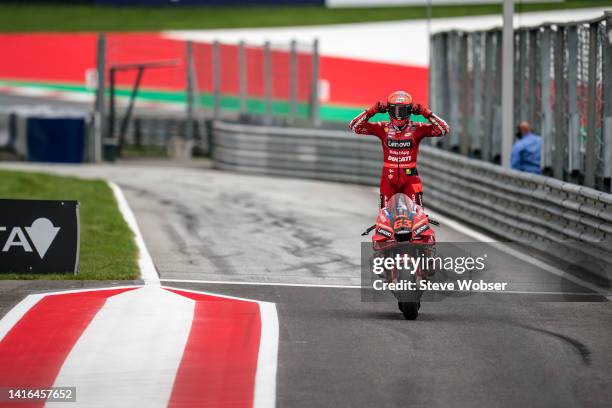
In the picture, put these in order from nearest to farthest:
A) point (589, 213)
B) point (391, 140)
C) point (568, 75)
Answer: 1. point (391, 140)
2. point (589, 213)
3. point (568, 75)

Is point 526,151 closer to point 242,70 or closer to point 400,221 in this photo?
point 400,221

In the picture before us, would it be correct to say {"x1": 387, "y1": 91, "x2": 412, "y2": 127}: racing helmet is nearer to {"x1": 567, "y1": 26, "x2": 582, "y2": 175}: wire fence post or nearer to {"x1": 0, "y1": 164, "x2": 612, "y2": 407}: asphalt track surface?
{"x1": 0, "y1": 164, "x2": 612, "y2": 407}: asphalt track surface

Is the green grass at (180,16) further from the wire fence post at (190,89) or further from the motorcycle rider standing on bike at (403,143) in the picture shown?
the motorcycle rider standing on bike at (403,143)

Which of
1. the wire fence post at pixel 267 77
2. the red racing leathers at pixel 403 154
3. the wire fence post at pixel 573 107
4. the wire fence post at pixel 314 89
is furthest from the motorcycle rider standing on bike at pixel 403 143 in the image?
the wire fence post at pixel 267 77

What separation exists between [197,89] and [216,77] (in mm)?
1074

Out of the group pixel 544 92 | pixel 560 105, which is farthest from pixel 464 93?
pixel 560 105

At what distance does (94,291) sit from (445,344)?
4.19m

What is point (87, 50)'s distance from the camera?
50938mm

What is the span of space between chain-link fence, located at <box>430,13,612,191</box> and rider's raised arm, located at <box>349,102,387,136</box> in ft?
14.4

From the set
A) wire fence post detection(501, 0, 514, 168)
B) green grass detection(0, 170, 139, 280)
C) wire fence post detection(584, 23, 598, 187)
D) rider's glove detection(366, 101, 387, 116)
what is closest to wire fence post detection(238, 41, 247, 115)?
green grass detection(0, 170, 139, 280)

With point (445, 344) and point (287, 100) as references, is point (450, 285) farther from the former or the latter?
point (287, 100)

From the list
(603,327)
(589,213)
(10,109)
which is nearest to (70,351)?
(603,327)

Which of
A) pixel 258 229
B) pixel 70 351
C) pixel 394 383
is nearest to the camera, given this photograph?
pixel 394 383

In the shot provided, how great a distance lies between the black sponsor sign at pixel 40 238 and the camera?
1507 centimetres
